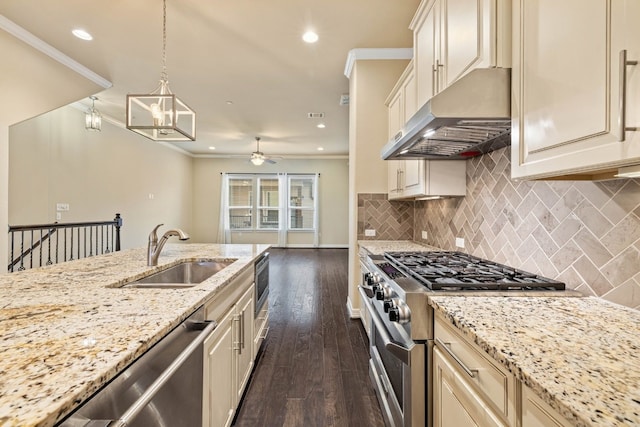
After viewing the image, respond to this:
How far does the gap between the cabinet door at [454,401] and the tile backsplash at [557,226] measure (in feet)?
2.23

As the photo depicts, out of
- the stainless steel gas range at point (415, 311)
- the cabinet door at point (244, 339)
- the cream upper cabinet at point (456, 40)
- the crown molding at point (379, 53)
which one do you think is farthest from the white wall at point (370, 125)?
the stainless steel gas range at point (415, 311)

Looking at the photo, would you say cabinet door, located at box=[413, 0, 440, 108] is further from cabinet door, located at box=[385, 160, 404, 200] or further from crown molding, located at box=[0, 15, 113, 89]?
crown molding, located at box=[0, 15, 113, 89]

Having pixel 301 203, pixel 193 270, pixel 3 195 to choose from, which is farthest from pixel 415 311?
pixel 301 203

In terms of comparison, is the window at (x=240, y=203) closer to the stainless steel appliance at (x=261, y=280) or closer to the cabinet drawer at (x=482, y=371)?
the stainless steel appliance at (x=261, y=280)

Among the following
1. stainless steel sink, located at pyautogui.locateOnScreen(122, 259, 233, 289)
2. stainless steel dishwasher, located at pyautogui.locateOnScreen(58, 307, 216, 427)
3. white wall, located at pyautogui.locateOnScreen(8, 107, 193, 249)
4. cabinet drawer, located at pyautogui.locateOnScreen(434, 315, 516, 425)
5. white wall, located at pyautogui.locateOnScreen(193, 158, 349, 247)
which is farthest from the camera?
white wall, located at pyautogui.locateOnScreen(193, 158, 349, 247)

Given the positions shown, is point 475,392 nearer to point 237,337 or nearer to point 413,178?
point 237,337

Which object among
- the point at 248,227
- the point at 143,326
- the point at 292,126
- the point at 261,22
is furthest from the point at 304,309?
the point at 248,227

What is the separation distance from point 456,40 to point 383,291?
53.2 inches

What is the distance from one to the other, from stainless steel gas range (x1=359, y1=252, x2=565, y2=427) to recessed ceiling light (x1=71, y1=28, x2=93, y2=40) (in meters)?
3.54

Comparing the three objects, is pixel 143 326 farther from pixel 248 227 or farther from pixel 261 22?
pixel 248 227

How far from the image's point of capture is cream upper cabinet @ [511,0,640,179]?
70 centimetres

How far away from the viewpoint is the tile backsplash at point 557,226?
1039 mm

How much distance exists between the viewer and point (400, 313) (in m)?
1.22

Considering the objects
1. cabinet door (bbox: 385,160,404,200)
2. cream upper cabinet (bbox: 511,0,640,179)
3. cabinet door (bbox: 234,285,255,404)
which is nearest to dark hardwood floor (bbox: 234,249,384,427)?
cabinet door (bbox: 234,285,255,404)
